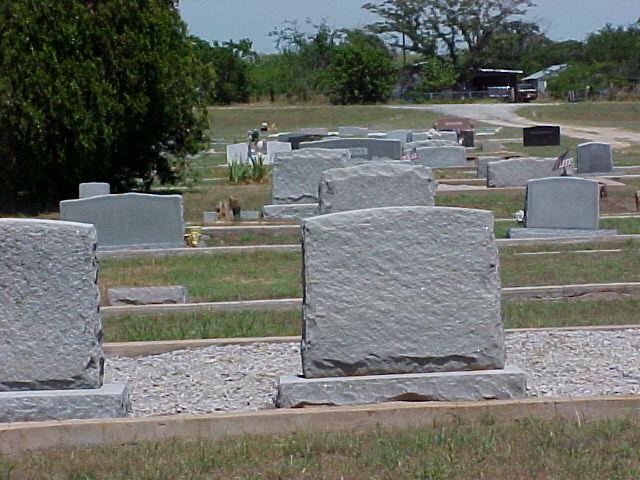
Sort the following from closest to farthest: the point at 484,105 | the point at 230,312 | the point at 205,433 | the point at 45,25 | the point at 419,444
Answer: the point at 419,444 < the point at 205,433 < the point at 230,312 < the point at 45,25 < the point at 484,105

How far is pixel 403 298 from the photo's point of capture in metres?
6.62

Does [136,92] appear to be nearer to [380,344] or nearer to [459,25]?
[380,344]

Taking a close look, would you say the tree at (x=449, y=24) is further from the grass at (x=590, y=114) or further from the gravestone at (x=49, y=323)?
the gravestone at (x=49, y=323)

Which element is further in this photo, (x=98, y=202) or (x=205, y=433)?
(x=98, y=202)

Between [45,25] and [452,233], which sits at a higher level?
[45,25]

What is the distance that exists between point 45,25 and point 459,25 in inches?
3003

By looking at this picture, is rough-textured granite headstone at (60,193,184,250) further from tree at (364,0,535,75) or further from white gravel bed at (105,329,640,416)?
tree at (364,0,535,75)

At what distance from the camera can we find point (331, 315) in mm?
6566

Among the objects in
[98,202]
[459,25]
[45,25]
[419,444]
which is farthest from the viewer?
[459,25]

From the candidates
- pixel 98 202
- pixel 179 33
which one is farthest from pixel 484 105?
pixel 98 202

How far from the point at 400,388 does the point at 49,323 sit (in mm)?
2024

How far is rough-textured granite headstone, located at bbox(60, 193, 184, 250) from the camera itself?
1432 centimetres

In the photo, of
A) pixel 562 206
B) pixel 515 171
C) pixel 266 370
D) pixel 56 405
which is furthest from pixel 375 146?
pixel 56 405

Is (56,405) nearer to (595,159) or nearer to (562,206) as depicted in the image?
(562,206)
